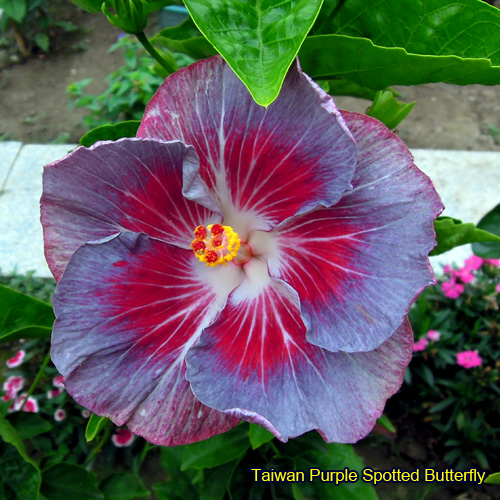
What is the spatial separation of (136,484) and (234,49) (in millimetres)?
937

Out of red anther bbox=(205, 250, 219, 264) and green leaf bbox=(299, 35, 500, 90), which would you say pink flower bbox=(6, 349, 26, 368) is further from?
green leaf bbox=(299, 35, 500, 90)

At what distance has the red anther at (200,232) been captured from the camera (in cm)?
67

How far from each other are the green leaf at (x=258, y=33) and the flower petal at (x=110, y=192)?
12 cm

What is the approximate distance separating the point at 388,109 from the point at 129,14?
14.8 inches

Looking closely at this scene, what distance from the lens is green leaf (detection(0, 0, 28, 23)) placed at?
308 cm

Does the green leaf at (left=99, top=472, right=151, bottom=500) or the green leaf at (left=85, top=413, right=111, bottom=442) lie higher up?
the green leaf at (left=85, top=413, right=111, bottom=442)

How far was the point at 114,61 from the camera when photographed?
3.39 metres

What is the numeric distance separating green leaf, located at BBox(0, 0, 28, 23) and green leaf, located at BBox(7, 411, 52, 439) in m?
2.79

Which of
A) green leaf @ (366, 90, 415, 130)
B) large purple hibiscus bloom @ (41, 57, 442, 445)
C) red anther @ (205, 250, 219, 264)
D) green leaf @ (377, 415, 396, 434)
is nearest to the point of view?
large purple hibiscus bloom @ (41, 57, 442, 445)

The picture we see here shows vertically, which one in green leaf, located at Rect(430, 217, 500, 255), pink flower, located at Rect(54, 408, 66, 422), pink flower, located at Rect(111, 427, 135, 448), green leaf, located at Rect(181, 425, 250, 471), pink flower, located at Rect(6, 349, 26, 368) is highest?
green leaf, located at Rect(430, 217, 500, 255)

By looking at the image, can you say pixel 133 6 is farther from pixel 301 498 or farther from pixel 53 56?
pixel 53 56

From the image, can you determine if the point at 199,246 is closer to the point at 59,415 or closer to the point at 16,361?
the point at 59,415

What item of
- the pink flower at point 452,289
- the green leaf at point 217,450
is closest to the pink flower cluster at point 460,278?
the pink flower at point 452,289

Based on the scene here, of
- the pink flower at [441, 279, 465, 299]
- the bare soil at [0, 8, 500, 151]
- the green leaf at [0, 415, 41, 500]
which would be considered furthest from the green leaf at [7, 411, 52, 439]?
the bare soil at [0, 8, 500, 151]
